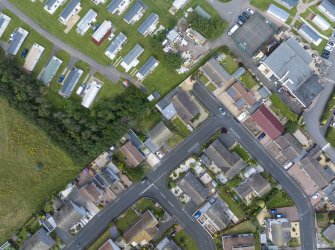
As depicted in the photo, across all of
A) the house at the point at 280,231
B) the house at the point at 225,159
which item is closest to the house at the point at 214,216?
the house at the point at 225,159

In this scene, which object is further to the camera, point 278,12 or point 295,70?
point 278,12

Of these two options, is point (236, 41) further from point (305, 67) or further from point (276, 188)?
point (276, 188)

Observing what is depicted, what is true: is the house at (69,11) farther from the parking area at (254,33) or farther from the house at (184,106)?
the parking area at (254,33)

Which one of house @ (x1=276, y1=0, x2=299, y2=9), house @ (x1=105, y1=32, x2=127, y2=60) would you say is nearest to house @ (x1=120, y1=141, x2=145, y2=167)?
house @ (x1=105, y1=32, x2=127, y2=60)

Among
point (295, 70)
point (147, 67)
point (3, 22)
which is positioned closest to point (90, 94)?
point (147, 67)

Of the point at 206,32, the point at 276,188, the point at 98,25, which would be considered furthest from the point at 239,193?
the point at 98,25

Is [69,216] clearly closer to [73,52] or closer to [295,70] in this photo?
[73,52]

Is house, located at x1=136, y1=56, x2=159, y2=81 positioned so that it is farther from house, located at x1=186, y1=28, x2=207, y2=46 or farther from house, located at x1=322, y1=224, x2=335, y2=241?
house, located at x1=322, y1=224, x2=335, y2=241
